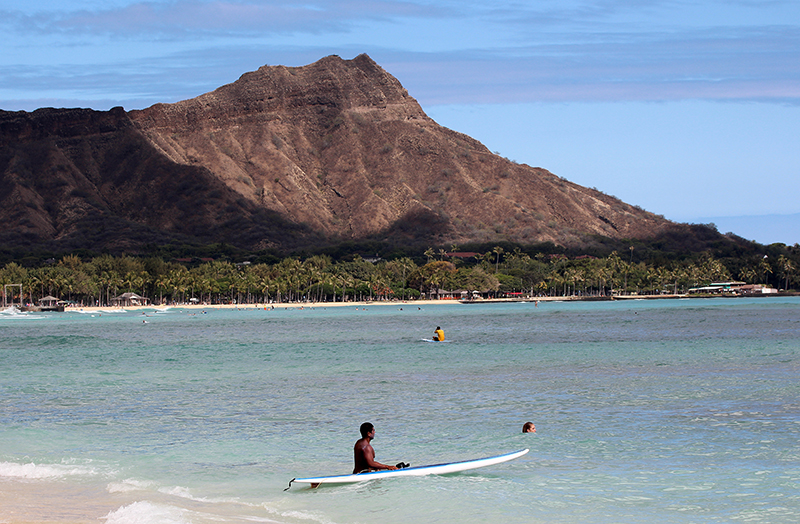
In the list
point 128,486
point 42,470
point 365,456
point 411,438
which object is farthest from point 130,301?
point 365,456

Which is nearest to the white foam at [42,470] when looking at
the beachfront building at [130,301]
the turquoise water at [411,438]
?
the turquoise water at [411,438]

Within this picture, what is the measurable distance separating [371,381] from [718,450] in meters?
18.4

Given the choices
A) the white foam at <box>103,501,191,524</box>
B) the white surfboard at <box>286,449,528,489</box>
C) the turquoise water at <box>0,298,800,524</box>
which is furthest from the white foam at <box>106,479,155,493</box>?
the white surfboard at <box>286,449,528,489</box>

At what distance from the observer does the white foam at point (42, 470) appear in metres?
18.5

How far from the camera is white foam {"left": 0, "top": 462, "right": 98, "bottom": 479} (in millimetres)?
18484

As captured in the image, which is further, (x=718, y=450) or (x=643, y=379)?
(x=643, y=379)

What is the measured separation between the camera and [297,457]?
65.1 ft

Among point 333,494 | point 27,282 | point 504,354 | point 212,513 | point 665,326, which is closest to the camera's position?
point 212,513

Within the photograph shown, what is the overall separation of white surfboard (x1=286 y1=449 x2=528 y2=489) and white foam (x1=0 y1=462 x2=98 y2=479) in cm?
534

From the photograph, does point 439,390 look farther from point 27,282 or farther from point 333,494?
point 27,282

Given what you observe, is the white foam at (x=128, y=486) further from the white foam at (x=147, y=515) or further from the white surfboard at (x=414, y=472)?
the white surfboard at (x=414, y=472)

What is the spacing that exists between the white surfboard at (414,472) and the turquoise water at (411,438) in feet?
0.49

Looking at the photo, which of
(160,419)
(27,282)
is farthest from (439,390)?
(27,282)

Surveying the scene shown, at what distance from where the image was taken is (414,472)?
1725 centimetres
